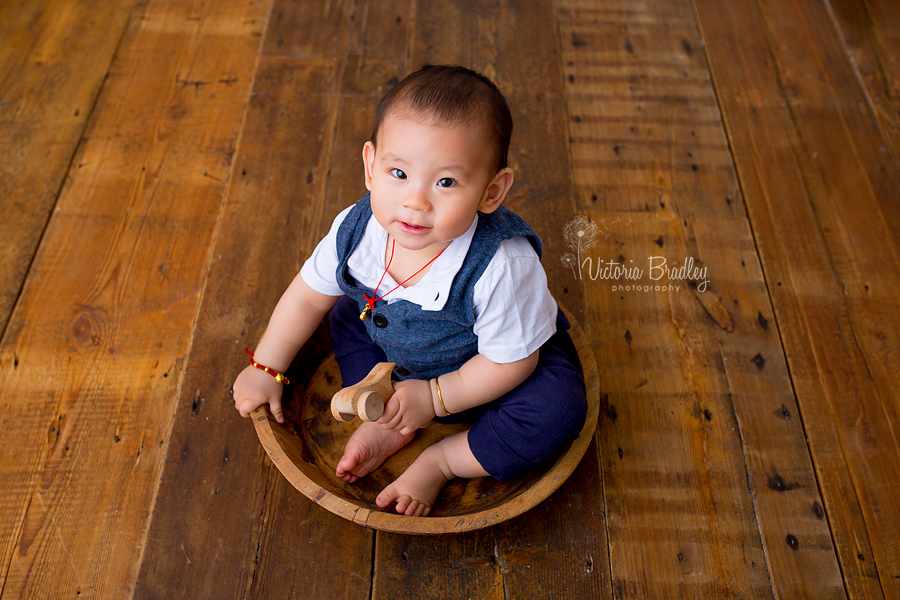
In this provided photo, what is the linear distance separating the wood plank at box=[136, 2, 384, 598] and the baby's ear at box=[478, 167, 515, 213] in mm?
404

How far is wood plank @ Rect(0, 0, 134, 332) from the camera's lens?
1239 mm

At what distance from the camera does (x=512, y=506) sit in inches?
31.3

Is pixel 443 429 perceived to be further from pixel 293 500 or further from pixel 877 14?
pixel 877 14

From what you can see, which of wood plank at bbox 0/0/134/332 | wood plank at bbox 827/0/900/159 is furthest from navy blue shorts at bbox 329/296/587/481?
wood plank at bbox 827/0/900/159

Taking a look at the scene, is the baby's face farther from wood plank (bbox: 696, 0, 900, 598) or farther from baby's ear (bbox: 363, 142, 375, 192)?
wood plank (bbox: 696, 0, 900, 598)

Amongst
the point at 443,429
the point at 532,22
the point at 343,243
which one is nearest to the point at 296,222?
the point at 343,243

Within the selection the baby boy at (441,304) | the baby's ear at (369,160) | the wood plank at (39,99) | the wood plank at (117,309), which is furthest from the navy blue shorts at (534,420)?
the wood plank at (39,99)

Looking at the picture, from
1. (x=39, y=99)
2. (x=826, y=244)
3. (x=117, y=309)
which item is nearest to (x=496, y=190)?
(x=117, y=309)

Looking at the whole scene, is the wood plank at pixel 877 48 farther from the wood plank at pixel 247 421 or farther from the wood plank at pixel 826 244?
the wood plank at pixel 247 421

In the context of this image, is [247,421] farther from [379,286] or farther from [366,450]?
[379,286]

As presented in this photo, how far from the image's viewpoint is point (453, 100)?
2.34 ft

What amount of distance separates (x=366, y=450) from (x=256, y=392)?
0.18 metres

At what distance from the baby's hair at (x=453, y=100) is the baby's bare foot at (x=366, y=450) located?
0.45 meters

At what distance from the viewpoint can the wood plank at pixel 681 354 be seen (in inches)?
37.4
